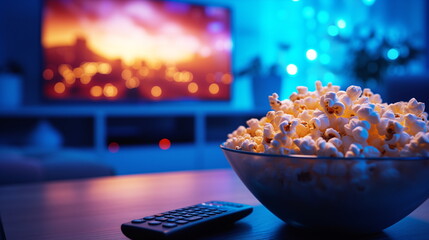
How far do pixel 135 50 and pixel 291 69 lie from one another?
54.8 inches

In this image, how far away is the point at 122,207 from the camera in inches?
24.5

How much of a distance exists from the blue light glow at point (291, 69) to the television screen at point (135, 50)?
0.60 m

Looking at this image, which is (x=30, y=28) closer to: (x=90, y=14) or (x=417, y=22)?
(x=90, y=14)

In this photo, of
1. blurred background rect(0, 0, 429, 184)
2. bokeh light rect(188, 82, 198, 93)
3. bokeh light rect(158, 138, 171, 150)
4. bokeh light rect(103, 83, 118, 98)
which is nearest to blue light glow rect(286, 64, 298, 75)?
blurred background rect(0, 0, 429, 184)

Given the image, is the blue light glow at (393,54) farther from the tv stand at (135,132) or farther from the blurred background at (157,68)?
the tv stand at (135,132)

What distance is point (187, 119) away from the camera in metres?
3.23

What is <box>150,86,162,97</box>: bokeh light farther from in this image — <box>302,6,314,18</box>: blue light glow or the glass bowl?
the glass bowl

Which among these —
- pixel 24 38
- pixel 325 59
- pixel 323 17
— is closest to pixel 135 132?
pixel 24 38

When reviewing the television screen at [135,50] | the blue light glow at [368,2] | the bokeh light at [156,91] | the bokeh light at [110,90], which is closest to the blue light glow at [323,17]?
the blue light glow at [368,2]

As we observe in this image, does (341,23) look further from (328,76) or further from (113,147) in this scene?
(113,147)

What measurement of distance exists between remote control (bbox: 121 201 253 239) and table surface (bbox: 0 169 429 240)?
0.01 m

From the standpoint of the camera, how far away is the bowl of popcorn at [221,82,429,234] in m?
0.40

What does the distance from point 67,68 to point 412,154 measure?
2879mm

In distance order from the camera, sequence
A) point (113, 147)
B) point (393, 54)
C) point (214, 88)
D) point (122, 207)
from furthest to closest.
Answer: point (393, 54) → point (214, 88) → point (113, 147) → point (122, 207)
